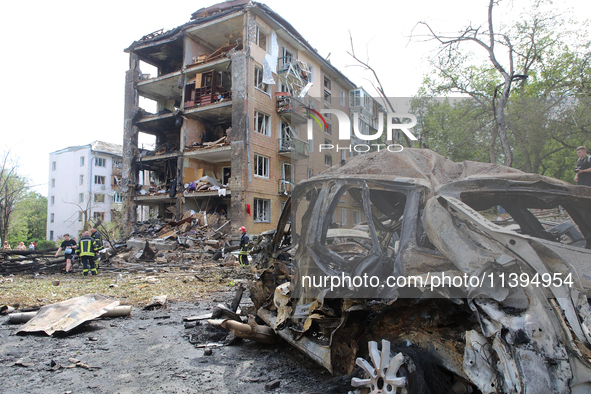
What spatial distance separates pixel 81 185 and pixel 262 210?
33206 mm

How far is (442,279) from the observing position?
2.06m

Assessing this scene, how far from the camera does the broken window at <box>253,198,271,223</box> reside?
2100 centimetres

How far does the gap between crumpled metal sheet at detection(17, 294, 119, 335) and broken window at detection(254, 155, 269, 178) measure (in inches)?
607

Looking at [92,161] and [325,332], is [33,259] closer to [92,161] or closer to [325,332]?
[325,332]

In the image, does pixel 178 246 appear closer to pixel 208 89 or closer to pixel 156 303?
pixel 208 89

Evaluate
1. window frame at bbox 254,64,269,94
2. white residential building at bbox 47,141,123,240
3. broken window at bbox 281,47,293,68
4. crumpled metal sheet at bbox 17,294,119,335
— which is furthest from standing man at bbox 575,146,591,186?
white residential building at bbox 47,141,123,240

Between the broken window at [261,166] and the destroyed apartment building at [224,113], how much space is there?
0.20ft

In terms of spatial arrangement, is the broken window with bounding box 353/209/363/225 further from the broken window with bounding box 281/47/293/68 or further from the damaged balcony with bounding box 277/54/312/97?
the broken window with bounding box 281/47/293/68

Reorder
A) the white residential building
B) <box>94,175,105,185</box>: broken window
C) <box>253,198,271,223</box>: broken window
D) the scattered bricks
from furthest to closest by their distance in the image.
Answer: <box>94,175,105,185</box>: broken window < the white residential building < <box>253,198,271,223</box>: broken window < the scattered bricks

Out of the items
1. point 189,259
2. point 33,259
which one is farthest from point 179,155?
point 33,259

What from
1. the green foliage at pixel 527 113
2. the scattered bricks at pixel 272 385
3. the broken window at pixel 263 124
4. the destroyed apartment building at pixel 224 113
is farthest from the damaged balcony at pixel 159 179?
the scattered bricks at pixel 272 385

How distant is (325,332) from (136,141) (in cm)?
2545

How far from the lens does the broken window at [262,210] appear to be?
68.9 ft

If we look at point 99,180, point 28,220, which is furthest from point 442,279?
point 28,220
